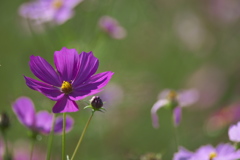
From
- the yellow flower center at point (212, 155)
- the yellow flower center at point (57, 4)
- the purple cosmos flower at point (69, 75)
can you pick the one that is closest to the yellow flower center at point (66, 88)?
the purple cosmos flower at point (69, 75)

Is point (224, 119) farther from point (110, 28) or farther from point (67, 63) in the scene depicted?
point (67, 63)

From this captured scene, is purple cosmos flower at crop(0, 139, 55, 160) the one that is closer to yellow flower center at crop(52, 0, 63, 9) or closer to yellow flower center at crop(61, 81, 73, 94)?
yellow flower center at crop(52, 0, 63, 9)

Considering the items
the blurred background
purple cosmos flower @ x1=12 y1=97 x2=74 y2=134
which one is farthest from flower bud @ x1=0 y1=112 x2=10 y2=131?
the blurred background

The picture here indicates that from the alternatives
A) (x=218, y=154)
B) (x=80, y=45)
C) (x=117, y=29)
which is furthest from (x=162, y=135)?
(x=218, y=154)

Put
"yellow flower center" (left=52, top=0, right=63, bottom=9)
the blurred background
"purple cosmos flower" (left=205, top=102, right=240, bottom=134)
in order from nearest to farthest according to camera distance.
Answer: "purple cosmos flower" (left=205, top=102, right=240, bottom=134)
"yellow flower center" (left=52, top=0, right=63, bottom=9)
the blurred background

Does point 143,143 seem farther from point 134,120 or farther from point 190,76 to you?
point 190,76

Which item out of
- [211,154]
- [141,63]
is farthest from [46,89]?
[141,63]
